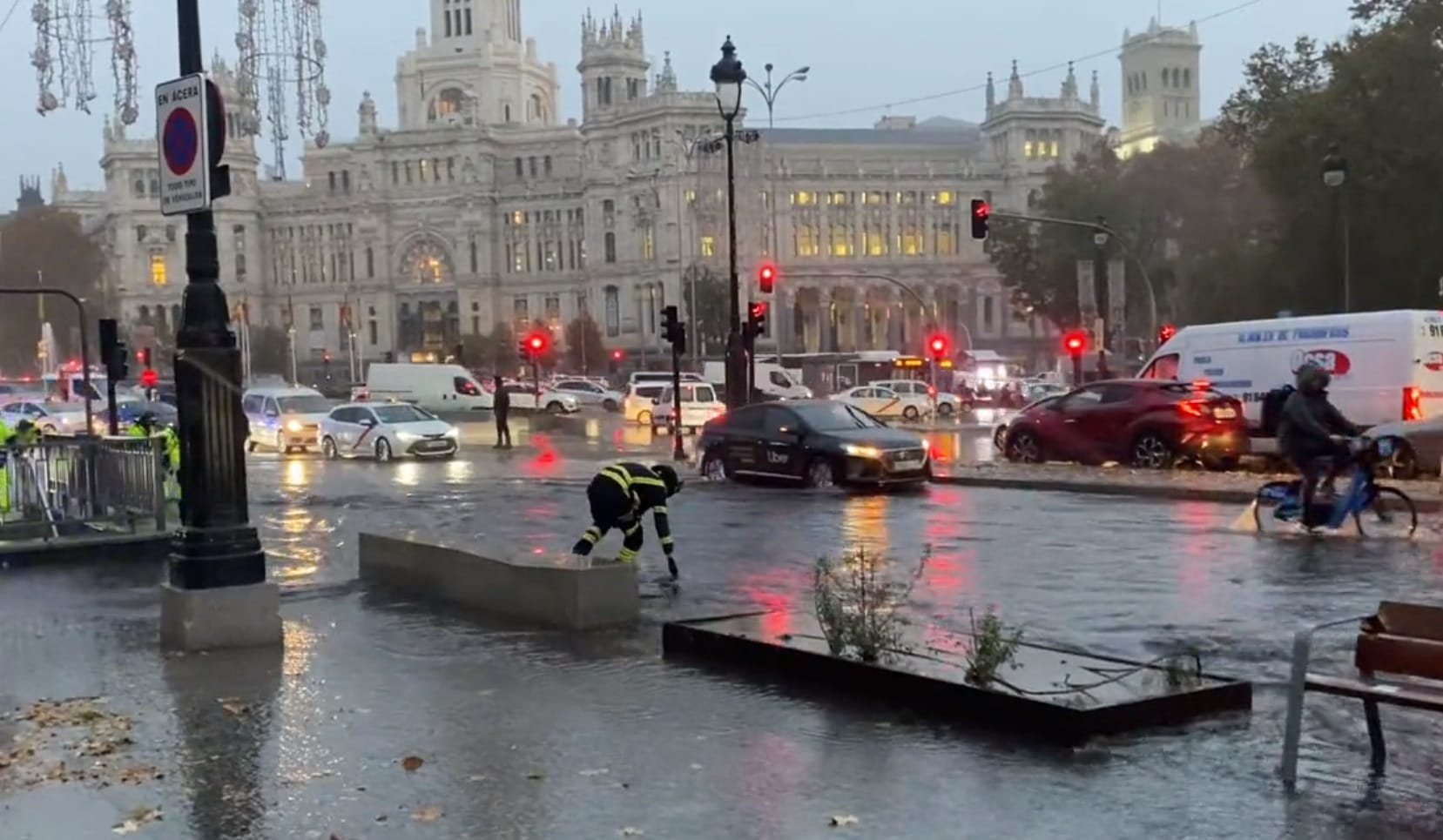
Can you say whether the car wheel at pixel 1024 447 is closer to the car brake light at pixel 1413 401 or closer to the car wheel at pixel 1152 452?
the car wheel at pixel 1152 452

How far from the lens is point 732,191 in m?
30.3

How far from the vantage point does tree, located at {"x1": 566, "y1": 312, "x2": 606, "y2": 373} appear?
13025 cm

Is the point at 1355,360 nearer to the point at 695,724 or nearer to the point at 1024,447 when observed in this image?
the point at 1024,447

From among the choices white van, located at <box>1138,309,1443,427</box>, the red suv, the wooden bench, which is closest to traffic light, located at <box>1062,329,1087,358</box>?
white van, located at <box>1138,309,1443,427</box>

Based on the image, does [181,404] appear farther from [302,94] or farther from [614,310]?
[614,310]

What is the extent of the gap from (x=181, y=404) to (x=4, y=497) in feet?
26.5

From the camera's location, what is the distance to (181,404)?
10.0 meters

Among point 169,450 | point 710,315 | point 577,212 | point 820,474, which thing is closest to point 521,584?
point 169,450

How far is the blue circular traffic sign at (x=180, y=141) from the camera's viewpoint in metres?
9.93

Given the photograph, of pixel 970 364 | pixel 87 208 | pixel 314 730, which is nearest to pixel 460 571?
pixel 314 730

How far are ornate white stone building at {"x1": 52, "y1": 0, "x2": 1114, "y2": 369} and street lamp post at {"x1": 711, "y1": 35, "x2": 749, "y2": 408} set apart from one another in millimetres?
97841

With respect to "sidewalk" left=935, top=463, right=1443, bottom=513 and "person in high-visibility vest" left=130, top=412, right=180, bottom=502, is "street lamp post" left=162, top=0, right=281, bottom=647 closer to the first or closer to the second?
"person in high-visibility vest" left=130, top=412, right=180, bottom=502

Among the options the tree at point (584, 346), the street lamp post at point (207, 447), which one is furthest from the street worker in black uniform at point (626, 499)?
the tree at point (584, 346)

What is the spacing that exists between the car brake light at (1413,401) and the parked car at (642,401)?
3212 cm
